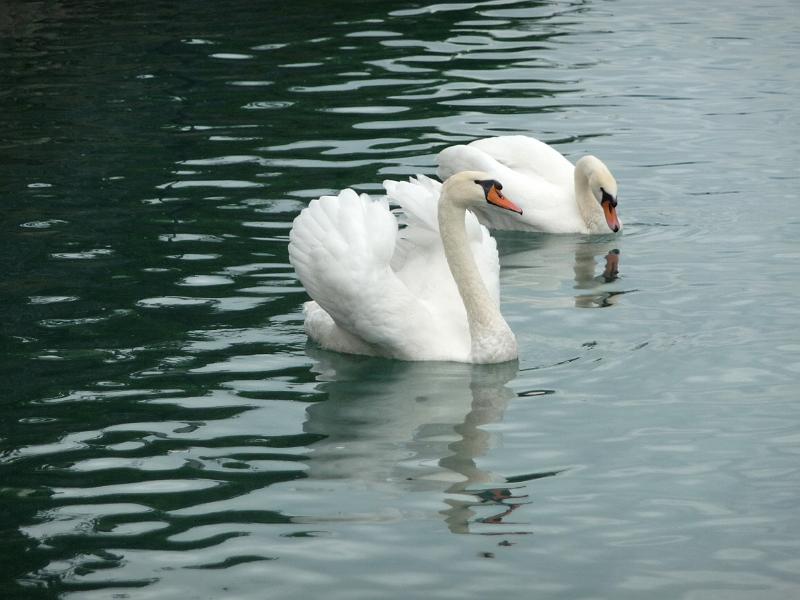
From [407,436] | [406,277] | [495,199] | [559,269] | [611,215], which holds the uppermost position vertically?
[495,199]

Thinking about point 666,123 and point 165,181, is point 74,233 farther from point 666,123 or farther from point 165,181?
point 666,123

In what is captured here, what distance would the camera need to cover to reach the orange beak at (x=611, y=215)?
42.8 feet

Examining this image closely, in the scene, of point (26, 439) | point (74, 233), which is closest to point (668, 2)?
point (74, 233)

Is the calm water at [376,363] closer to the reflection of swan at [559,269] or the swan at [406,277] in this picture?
the reflection of swan at [559,269]

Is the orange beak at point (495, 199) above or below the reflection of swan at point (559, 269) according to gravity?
above

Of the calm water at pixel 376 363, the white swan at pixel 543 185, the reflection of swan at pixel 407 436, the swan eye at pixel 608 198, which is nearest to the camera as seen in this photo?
the calm water at pixel 376 363

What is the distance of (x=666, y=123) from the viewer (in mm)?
16406

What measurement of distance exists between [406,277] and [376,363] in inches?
25.6

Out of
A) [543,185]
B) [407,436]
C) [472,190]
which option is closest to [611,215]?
[543,185]

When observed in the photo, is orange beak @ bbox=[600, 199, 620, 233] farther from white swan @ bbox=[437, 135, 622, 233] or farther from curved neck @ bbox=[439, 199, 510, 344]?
curved neck @ bbox=[439, 199, 510, 344]

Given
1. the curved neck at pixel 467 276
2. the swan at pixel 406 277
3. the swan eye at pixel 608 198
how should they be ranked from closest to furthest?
the swan at pixel 406 277
the curved neck at pixel 467 276
the swan eye at pixel 608 198

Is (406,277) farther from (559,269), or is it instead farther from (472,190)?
(559,269)

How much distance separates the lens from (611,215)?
514 inches

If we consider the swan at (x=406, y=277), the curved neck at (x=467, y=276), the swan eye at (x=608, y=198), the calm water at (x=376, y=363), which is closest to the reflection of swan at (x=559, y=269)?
the calm water at (x=376, y=363)
